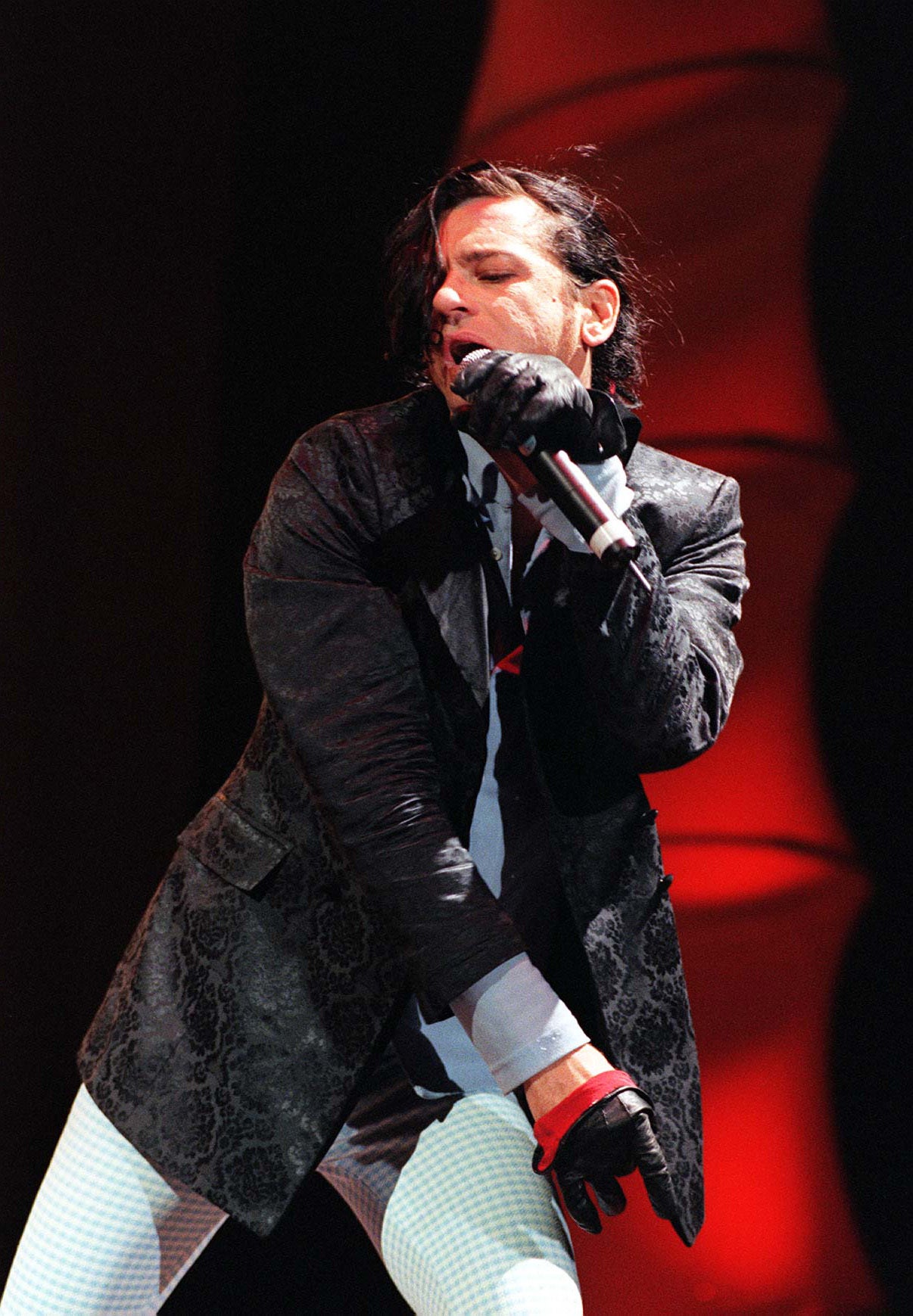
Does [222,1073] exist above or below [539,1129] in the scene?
below

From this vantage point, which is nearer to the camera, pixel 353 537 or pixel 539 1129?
pixel 539 1129

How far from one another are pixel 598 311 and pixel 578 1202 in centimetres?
88

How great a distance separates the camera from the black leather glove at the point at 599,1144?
1012mm

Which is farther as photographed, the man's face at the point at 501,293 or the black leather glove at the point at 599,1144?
the man's face at the point at 501,293

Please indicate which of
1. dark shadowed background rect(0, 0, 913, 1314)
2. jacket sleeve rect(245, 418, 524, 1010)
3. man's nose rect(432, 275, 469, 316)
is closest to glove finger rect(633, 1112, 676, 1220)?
jacket sleeve rect(245, 418, 524, 1010)

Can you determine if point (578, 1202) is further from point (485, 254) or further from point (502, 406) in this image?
point (485, 254)

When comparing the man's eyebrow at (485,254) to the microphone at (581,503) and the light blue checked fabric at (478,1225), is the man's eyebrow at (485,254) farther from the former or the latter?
the light blue checked fabric at (478,1225)

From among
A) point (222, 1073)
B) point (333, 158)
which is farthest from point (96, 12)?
point (222, 1073)

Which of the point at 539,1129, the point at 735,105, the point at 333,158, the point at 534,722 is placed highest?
the point at 735,105

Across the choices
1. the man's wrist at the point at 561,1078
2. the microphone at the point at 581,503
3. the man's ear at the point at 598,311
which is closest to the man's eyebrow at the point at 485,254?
the man's ear at the point at 598,311

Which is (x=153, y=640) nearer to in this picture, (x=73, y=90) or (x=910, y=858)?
(x=73, y=90)

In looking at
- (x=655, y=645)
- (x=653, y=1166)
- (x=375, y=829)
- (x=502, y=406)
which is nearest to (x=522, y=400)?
(x=502, y=406)

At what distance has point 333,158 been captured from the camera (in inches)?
71.2

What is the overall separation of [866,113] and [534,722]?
3.56 feet
